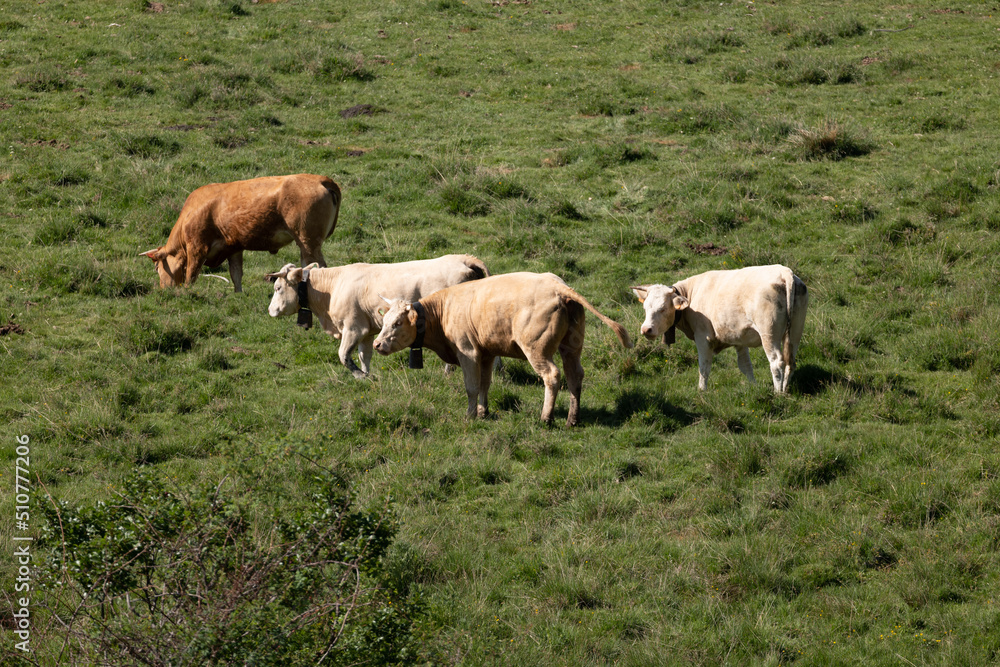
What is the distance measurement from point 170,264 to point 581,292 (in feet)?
21.9

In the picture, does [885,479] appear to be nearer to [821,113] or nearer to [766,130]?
[766,130]

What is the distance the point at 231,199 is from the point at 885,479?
10.8 metres

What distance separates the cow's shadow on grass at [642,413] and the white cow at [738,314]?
2.70ft

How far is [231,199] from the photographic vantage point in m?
15.1

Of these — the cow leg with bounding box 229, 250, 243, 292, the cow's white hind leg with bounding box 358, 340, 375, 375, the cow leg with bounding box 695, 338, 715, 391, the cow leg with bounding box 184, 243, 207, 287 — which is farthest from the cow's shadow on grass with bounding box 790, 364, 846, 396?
the cow leg with bounding box 184, 243, 207, 287

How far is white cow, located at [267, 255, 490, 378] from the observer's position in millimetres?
12391

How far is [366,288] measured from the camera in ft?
41.2

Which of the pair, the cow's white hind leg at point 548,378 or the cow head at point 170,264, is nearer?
the cow's white hind leg at point 548,378

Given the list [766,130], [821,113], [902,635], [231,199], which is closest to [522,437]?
[902,635]

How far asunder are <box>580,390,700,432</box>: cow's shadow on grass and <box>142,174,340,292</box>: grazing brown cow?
6.10 m

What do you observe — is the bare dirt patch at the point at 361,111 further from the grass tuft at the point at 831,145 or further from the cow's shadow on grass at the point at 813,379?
the cow's shadow on grass at the point at 813,379

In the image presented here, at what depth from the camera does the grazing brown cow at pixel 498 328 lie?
10.5 m

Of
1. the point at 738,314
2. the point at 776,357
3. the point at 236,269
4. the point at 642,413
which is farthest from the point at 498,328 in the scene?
the point at 236,269

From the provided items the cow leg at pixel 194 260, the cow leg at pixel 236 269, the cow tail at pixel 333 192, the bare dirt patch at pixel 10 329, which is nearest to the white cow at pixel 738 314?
the cow tail at pixel 333 192
